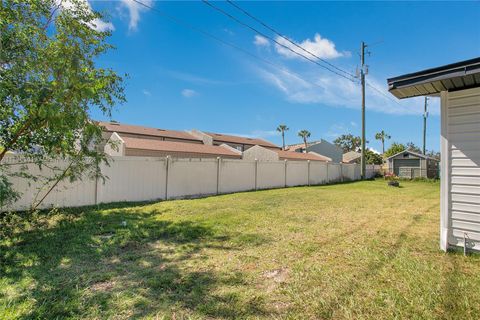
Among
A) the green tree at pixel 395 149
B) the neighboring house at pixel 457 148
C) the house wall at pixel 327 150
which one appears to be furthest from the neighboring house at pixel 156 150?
the green tree at pixel 395 149

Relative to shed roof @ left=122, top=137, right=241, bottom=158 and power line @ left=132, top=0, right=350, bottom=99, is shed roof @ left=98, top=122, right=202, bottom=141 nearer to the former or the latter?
shed roof @ left=122, top=137, right=241, bottom=158

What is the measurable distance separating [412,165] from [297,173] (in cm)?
1409

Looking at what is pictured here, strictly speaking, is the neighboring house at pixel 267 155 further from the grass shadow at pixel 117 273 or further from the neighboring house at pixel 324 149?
the grass shadow at pixel 117 273

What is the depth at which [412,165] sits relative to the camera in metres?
25.0

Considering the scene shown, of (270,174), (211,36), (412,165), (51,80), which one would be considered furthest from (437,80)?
(412,165)

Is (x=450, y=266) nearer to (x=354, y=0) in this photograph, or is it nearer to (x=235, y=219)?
(x=235, y=219)

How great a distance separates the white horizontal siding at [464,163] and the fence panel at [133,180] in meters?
8.53

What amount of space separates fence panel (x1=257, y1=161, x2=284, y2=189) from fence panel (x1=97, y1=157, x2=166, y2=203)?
605cm

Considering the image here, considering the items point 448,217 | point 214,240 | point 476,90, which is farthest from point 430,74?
point 214,240

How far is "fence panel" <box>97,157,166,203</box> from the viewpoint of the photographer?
349 inches

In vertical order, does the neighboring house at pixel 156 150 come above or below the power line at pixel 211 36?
below

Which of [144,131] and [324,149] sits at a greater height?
[144,131]

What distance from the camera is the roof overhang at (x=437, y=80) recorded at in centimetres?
333

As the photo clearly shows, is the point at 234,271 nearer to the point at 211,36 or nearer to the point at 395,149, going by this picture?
the point at 211,36
